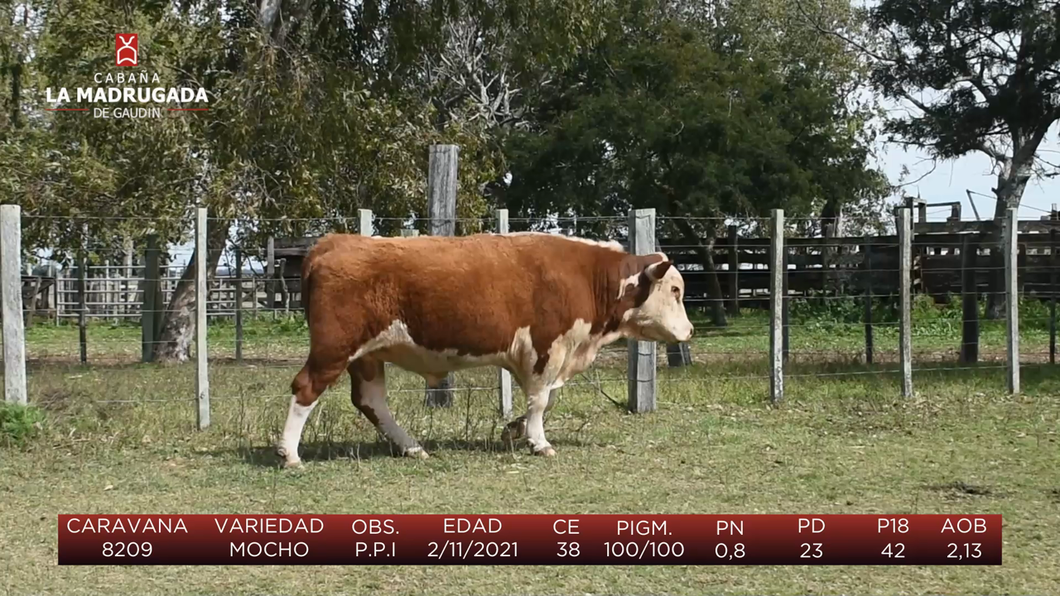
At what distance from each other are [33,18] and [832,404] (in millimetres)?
18378

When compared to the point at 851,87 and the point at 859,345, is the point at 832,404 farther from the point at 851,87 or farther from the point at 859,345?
the point at 851,87

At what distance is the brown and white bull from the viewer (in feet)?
28.7

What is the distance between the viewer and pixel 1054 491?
7859 mm

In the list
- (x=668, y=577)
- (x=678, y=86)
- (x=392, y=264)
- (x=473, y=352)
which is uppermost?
(x=678, y=86)

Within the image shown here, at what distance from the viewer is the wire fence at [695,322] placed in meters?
11.7

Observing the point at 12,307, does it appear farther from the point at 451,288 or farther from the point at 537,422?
the point at 537,422

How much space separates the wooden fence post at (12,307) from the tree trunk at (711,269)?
8.90 meters

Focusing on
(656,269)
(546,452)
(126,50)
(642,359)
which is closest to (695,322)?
(126,50)

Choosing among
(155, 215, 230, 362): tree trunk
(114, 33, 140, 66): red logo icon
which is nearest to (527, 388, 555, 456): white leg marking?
(155, 215, 230, 362): tree trunk

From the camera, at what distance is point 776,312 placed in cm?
1206

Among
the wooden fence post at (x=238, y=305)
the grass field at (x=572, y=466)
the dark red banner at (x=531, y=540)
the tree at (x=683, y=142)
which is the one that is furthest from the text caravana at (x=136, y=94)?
the tree at (x=683, y=142)

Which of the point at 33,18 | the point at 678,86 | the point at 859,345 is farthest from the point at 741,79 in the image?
the point at 33,18

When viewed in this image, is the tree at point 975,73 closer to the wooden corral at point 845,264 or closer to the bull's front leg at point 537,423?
the wooden corral at point 845,264

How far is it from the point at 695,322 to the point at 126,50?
12.5 meters
